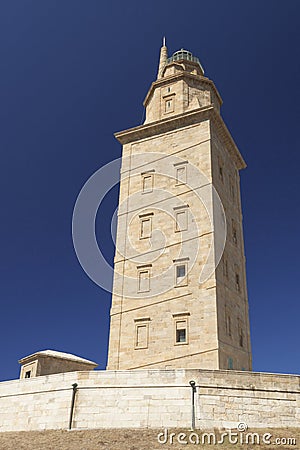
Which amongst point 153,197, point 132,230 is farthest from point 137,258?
point 153,197

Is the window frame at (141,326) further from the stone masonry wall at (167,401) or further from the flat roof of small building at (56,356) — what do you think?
the flat roof of small building at (56,356)

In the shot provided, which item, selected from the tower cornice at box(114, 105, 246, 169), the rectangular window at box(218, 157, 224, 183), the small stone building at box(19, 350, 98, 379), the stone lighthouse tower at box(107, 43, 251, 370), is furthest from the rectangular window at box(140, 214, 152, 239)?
the small stone building at box(19, 350, 98, 379)

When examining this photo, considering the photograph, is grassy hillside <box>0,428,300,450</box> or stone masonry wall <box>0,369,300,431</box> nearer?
grassy hillside <box>0,428,300,450</box>

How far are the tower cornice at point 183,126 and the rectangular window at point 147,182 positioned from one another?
4.00 m

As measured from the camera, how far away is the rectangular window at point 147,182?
35625 mm

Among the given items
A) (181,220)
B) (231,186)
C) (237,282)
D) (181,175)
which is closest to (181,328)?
(237,282)

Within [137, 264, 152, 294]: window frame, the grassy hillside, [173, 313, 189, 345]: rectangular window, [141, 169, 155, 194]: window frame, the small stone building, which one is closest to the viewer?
the grassy hillside

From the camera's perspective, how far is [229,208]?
35.6 m

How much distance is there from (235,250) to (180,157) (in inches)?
340

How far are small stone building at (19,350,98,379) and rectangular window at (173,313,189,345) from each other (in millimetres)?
16584

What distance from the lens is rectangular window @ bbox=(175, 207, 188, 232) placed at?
106ft

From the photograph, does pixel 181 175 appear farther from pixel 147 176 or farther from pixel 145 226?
pixel 145 226

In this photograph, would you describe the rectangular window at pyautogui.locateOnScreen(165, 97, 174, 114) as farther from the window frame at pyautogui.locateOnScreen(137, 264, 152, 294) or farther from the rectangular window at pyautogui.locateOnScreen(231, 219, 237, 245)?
the window frame at pyautogui.locateOnScreen(137, 264, 152, 294)

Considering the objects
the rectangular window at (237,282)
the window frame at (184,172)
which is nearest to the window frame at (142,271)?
the rectangular window at (237,282)
